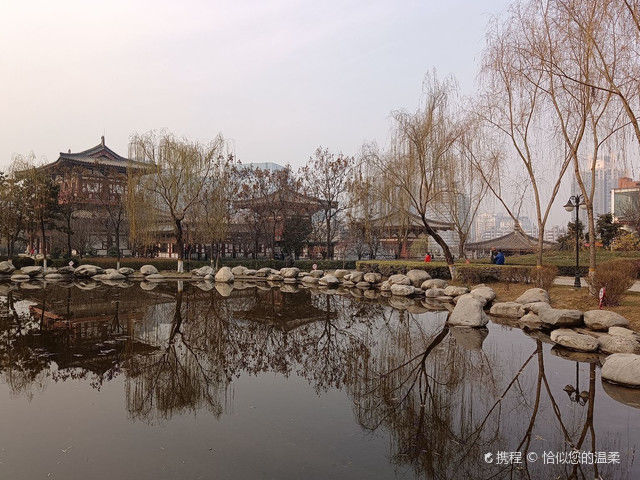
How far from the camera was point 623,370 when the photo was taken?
18.3 feet

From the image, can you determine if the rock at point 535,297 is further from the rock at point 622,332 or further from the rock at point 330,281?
the rock at point 330,281

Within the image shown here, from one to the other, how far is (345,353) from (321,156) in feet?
70.8

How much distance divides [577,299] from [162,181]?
58.4ft

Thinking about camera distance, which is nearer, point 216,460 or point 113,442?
point 216,460

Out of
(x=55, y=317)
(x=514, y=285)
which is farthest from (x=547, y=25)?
(x=55, y=317)

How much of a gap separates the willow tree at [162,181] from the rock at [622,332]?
Result: 17994 millimetres

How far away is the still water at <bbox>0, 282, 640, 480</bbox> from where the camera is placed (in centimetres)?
357

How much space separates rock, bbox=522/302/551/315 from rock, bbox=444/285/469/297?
9.81 feet

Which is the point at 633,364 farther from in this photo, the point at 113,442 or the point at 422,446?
the point at 113,442

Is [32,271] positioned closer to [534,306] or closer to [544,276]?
[534,306]

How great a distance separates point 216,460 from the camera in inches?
141

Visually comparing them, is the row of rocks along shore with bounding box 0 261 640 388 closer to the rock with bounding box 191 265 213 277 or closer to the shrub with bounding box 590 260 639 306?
the rock with bounding box 191 265 213 277

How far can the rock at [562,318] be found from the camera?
838cm

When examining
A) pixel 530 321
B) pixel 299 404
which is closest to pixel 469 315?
pixel 530 321
